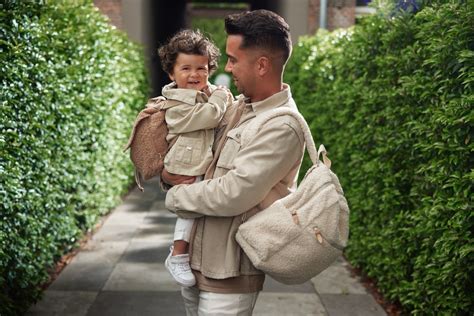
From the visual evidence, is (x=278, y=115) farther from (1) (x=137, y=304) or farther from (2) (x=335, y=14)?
(2) (x=335, y=14)

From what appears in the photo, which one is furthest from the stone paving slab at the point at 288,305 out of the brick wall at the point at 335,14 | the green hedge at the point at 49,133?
the brick wall at the point at 335,14

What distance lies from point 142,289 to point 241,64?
3.55 m

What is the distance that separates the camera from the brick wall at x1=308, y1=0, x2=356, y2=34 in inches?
742

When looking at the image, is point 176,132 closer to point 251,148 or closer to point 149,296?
point 251,148

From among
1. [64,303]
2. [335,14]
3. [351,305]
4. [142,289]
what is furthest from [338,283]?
[335,14]

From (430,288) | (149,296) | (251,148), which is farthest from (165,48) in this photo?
(149,296)

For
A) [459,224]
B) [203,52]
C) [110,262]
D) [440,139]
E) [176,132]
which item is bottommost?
[110,262]

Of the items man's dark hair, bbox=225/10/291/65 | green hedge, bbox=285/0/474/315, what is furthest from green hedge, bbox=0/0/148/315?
green hedge, bbox=285/0/474/315

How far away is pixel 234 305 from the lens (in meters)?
2.93

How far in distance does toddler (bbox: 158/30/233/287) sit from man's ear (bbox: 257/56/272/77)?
0.97 feet

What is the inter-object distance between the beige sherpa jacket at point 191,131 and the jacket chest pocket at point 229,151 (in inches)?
3.6

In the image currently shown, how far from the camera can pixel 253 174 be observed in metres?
2.68

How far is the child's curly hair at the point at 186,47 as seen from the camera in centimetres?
309

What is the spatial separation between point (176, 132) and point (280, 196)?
535 millimetres
